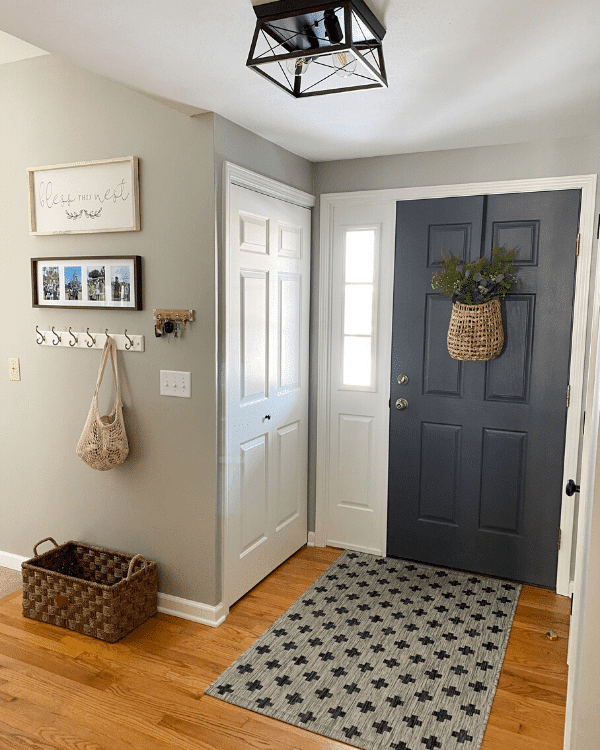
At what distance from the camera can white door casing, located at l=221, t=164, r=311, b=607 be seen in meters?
2.82

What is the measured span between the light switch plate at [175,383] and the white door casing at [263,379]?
0.53ft

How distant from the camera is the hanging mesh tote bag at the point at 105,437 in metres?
2.75

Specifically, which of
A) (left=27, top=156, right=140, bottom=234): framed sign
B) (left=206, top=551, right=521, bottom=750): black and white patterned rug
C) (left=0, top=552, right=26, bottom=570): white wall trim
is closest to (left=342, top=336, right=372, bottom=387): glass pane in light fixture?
(left=206, top=551, right=521, bottom=750): black and white patterned rug

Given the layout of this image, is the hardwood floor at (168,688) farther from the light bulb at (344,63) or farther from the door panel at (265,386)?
the light bulb at (344,63)

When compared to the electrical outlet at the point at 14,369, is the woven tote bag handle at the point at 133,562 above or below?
below

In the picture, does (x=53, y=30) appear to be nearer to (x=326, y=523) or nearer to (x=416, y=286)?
(x=416, y=286)

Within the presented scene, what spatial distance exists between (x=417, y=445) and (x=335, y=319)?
2.78ft

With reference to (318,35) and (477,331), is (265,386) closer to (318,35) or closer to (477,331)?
(477,331)

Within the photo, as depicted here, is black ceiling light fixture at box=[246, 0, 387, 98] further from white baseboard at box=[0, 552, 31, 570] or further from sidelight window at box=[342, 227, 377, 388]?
white baseboard at box=[0, 552, 31, 570]

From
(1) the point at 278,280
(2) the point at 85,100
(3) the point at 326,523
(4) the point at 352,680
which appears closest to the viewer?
(4) the point at 352,680

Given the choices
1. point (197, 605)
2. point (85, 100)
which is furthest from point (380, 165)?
point (197, 605)

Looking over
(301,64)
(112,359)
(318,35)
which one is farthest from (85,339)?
(318,35)

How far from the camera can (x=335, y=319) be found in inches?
140

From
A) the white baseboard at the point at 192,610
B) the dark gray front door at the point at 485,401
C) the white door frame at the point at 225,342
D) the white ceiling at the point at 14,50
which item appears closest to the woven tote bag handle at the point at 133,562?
the white baseboard at the point at 192,610
